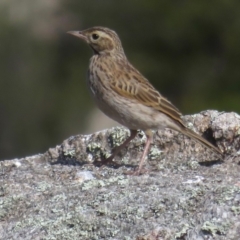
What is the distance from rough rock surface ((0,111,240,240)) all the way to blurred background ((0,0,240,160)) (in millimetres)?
5157

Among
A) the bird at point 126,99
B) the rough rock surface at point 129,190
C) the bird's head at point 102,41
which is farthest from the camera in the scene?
the bird's head at point 102,41

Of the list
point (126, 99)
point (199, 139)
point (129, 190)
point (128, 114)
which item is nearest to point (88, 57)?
point (126, 99)

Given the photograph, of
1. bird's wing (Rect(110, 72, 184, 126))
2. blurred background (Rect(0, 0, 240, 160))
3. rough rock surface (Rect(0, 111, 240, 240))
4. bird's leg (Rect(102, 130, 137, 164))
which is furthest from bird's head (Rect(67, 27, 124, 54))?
blurred background (Rect(0, 0, 240, 160))

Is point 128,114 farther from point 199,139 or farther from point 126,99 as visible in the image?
point 199,139

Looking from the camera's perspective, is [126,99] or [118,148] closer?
[118,148]

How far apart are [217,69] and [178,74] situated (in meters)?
0.89

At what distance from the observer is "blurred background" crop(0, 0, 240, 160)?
1662 centimetres

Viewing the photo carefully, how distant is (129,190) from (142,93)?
→ 239cm

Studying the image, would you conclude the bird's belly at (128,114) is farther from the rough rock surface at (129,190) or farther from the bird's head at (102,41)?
the bird's head at (102,41)

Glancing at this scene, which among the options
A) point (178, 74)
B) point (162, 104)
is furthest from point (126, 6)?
point (162, 104)

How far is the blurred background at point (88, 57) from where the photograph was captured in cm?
1662

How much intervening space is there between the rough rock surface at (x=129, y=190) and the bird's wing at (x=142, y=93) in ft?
0.76

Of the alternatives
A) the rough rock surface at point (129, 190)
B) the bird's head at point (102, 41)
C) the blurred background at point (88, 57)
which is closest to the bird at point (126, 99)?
the bird's head at point (102, 41)

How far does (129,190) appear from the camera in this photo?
687 cm
